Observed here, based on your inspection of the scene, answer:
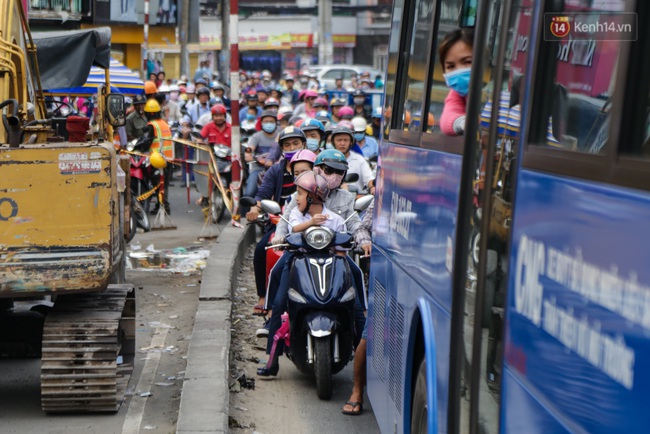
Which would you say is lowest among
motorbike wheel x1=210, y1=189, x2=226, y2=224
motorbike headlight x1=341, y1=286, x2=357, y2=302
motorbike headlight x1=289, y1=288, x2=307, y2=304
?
motorbike wheel x1=210, y1=189, x2=226, y2=224

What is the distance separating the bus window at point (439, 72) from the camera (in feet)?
15.8

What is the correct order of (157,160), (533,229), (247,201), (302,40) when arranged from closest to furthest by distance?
(533,229) < (247,201) < (157,160) < (302,40)

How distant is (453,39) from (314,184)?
12.4 feet

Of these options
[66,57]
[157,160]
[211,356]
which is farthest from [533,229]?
[157,160]

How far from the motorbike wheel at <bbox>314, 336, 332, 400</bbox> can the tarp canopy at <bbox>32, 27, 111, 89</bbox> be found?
4.77 meters

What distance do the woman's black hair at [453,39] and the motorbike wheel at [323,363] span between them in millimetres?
3209

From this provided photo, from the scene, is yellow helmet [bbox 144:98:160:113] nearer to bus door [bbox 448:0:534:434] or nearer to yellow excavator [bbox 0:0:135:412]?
yellow excavator [bbox 0:0:135:412]

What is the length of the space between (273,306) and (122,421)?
145cm

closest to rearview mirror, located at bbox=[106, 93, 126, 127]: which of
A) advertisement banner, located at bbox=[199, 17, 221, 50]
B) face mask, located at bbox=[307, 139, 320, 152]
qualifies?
face mask, located at bbox=[307, 139, 320, 152]

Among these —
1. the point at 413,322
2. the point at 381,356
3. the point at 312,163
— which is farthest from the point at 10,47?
the point at 413,322

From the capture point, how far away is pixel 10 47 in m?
8.84

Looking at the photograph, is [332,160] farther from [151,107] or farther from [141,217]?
[151,107]

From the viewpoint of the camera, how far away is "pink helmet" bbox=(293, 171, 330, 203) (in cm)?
839

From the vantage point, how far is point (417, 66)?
569cm
